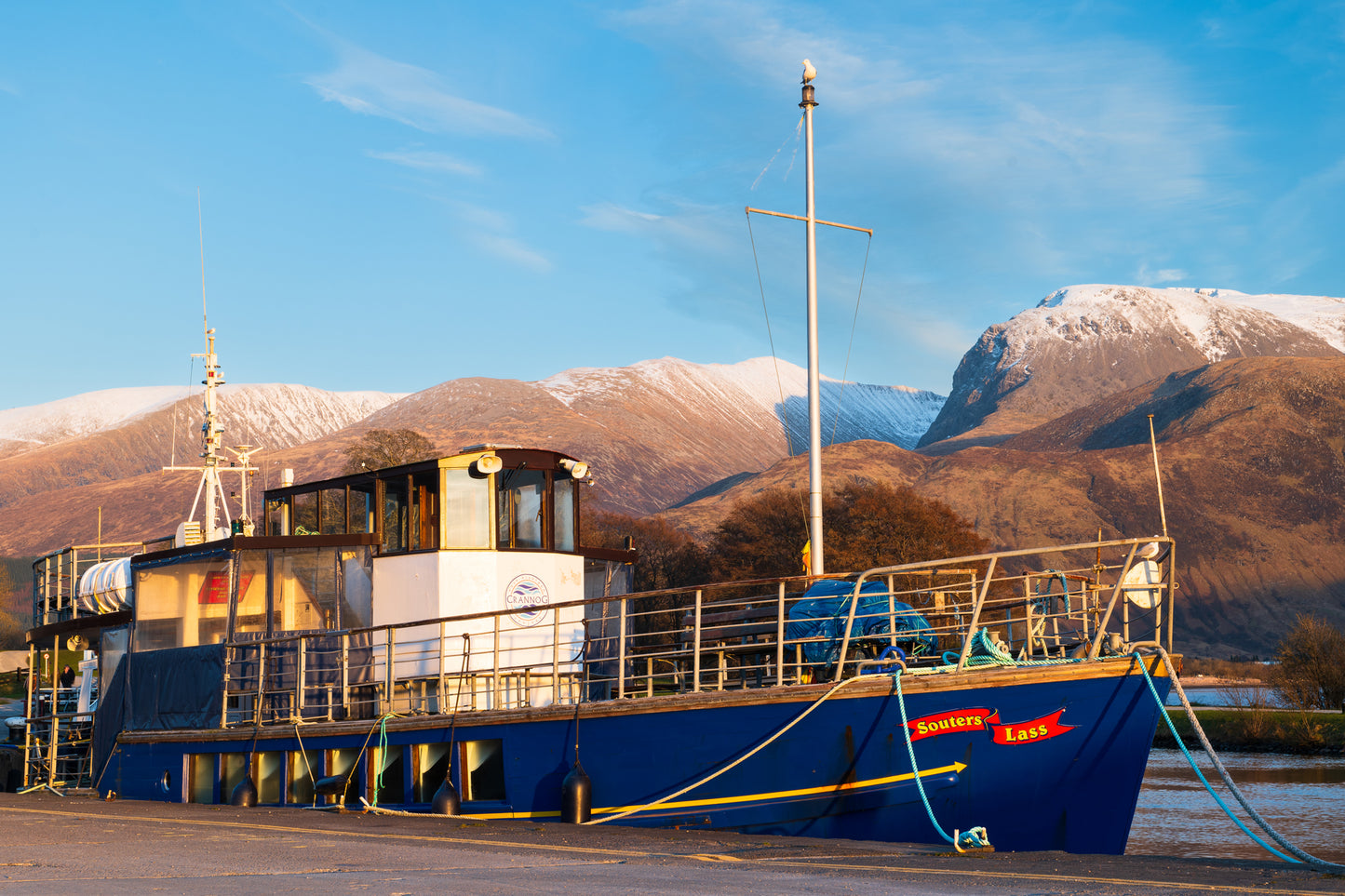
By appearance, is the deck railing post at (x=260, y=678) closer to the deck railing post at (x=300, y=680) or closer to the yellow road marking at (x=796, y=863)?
the deck railing post at (x=300, y=680)

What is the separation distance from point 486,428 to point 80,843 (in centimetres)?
18971

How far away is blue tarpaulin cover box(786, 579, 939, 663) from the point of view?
12117mm

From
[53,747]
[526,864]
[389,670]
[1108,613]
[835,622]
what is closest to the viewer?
[526,864]

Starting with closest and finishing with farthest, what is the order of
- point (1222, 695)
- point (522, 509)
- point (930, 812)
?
point (930, 812) < point (522, 509) < point (1222, 695)

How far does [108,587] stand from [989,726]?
1346 cm

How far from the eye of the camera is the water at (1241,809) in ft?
59.1

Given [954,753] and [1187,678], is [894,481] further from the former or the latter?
[954,753]

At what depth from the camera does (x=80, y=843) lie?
410 inches

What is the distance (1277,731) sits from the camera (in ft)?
116

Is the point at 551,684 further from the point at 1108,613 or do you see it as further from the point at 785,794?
the point at 1108,613

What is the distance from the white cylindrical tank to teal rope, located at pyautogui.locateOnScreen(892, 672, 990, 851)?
11522 mm

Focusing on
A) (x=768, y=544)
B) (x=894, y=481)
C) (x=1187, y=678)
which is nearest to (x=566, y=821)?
(x=768, y=544)

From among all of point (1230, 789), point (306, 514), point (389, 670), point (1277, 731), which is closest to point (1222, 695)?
point (1277, 731)

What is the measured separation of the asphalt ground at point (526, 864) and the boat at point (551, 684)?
2.02 feet
